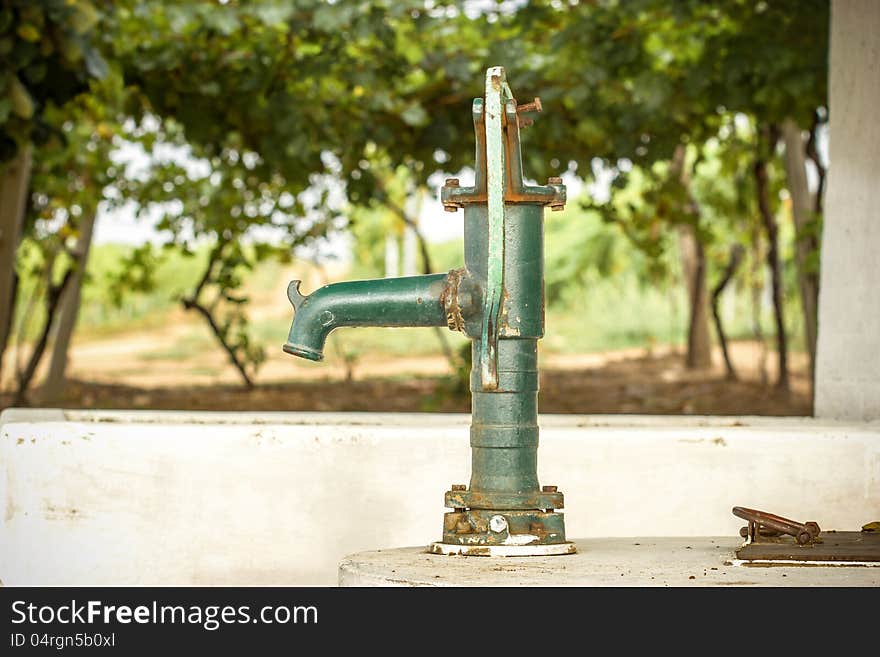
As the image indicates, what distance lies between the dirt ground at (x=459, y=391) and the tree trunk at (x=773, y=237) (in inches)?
6.8

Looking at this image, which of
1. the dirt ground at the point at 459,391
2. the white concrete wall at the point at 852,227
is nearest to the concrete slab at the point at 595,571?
the white concrete wall at the point at 852,227

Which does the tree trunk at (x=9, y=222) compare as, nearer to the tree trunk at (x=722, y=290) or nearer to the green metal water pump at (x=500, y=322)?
the tree trunk at (x=722, y=290)

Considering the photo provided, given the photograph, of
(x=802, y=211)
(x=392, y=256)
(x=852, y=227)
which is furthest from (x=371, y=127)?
(x=392, y=256)

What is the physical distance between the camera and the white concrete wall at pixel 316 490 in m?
1.98

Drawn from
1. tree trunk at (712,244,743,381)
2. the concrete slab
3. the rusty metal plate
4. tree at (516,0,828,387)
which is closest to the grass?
tree trunk at (712,244,743,381)

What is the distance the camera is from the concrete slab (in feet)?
3.95

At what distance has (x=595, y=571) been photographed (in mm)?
1284

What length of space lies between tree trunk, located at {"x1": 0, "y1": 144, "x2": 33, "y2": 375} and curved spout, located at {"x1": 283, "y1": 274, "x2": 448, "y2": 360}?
369 cm

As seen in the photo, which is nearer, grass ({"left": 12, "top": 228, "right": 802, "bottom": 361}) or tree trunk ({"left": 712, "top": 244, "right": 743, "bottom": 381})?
tree trunk ({"left": 712, "top": 244, "right": 743, "bottom": 381})

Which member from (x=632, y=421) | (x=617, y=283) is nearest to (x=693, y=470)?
(x=632, y=421)

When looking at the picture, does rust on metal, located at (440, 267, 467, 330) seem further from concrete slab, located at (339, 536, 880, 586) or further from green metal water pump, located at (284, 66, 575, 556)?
concrete slab, located at (339, 536, 880, 586)

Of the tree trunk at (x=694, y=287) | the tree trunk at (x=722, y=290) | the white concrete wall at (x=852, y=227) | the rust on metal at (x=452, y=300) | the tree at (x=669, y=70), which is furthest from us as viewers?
the tree trunk at (x=694, y=287)
